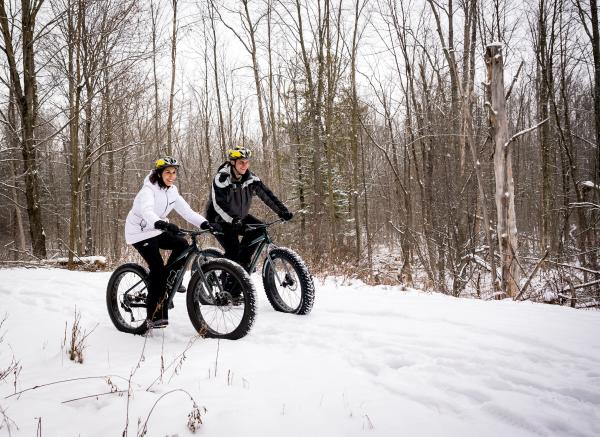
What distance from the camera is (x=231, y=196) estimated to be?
4.77m

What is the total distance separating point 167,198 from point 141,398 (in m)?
2.39

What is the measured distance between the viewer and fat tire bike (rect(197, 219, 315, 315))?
13.8ft

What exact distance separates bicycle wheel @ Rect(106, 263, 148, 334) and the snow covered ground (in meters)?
0.23

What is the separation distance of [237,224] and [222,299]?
0.97m

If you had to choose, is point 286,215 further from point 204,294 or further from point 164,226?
point 164,226

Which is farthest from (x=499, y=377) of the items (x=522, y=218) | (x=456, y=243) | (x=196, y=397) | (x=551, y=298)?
(x=522, y=218)

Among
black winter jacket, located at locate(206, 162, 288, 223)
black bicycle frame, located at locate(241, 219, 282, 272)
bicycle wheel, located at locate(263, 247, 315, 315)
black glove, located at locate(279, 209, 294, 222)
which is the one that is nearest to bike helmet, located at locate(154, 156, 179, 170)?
black winter jacket, located at locate(206, 162, 288, 223)

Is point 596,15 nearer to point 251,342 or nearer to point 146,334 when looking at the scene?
point 251,342

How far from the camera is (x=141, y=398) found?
2.32m

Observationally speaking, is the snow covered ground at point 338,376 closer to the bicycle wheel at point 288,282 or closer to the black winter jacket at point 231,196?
the bicycle wheel at point 288,282

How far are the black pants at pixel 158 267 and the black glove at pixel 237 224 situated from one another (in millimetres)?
635

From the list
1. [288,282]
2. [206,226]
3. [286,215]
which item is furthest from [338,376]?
[286,215]

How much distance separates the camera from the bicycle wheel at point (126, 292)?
4.25 meters

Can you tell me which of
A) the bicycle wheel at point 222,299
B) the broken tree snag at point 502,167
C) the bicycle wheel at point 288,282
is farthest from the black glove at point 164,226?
the broken tree snag at point 502,167
